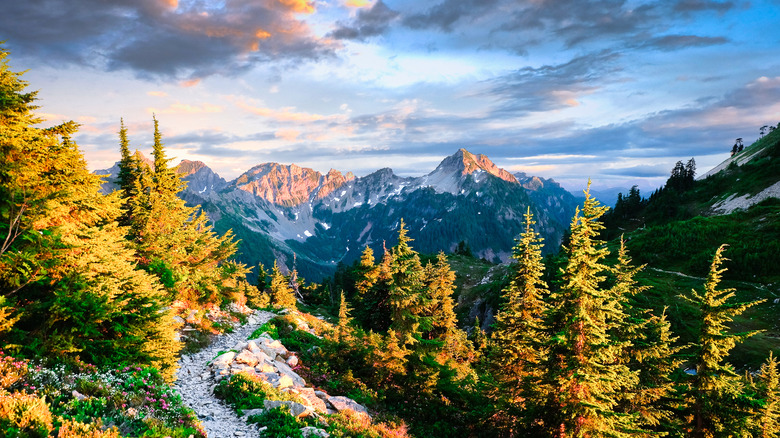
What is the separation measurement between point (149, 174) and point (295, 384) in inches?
960

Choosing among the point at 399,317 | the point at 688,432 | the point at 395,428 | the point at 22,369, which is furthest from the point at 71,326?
the point at 688,432

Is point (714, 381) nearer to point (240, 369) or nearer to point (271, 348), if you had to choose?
point (240, 369)

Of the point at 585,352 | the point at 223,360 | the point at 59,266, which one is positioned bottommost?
the point at 223,360

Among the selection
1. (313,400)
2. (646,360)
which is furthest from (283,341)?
(646,360)

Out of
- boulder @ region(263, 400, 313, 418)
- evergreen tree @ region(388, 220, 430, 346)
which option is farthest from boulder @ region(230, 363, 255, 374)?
evergreen tree @ region(388, 220, 430, 346)

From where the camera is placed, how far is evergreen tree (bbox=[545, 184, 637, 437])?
1315 cm

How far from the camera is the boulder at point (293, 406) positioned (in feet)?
41.1

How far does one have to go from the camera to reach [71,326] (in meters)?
11.0

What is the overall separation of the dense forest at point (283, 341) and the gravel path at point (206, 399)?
91 cm

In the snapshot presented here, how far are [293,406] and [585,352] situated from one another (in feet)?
39.6

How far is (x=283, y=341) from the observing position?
25781 mm

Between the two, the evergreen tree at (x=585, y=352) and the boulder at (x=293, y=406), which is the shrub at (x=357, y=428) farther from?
the evergreen tree at (x=585, y=352)

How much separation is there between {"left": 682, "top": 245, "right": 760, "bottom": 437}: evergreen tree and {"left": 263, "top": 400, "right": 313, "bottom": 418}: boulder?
1930 centimetres

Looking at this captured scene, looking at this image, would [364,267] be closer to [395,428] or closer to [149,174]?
[149,174]
